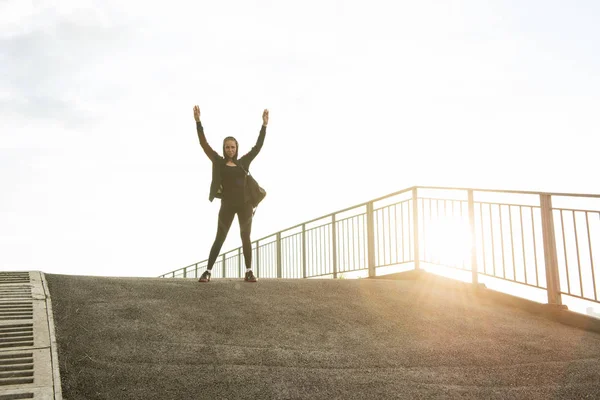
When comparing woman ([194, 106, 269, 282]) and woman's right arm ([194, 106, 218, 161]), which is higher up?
woman's right arm ([194, 106, 218, 161])

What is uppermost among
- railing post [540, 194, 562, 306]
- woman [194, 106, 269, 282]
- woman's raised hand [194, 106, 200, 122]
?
woman's raised hand [194, 106, 200, 122]

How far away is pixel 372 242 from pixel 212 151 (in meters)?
4.23

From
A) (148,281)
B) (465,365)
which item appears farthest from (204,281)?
(465,365)

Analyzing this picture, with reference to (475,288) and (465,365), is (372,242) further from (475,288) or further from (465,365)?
(465,365)

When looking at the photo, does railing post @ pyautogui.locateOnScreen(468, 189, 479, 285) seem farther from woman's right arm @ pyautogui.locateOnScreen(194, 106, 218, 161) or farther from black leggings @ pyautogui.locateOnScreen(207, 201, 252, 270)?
woman's right arm @ pyautogui.locateOnScreen(194, 106, 218, 161)

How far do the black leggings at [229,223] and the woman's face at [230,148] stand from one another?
64 cm

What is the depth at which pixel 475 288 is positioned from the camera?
30.3 ft

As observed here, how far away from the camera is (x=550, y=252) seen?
27.7ft

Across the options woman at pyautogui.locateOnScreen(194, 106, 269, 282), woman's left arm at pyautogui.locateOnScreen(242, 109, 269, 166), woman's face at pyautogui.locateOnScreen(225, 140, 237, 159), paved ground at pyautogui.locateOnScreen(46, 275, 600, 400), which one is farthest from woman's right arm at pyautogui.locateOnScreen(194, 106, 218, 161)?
paved ground at pyautogui.locateOnScreen(46, 275, 600, 400)

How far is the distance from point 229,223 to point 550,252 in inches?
174

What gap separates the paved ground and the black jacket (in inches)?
50.0

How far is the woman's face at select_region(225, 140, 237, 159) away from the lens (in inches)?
319

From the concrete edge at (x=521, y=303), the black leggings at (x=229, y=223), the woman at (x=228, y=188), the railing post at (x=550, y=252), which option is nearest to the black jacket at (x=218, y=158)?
the woman at (x=228, y=188)

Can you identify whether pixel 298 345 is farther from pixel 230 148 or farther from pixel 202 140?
pixel 202 140
